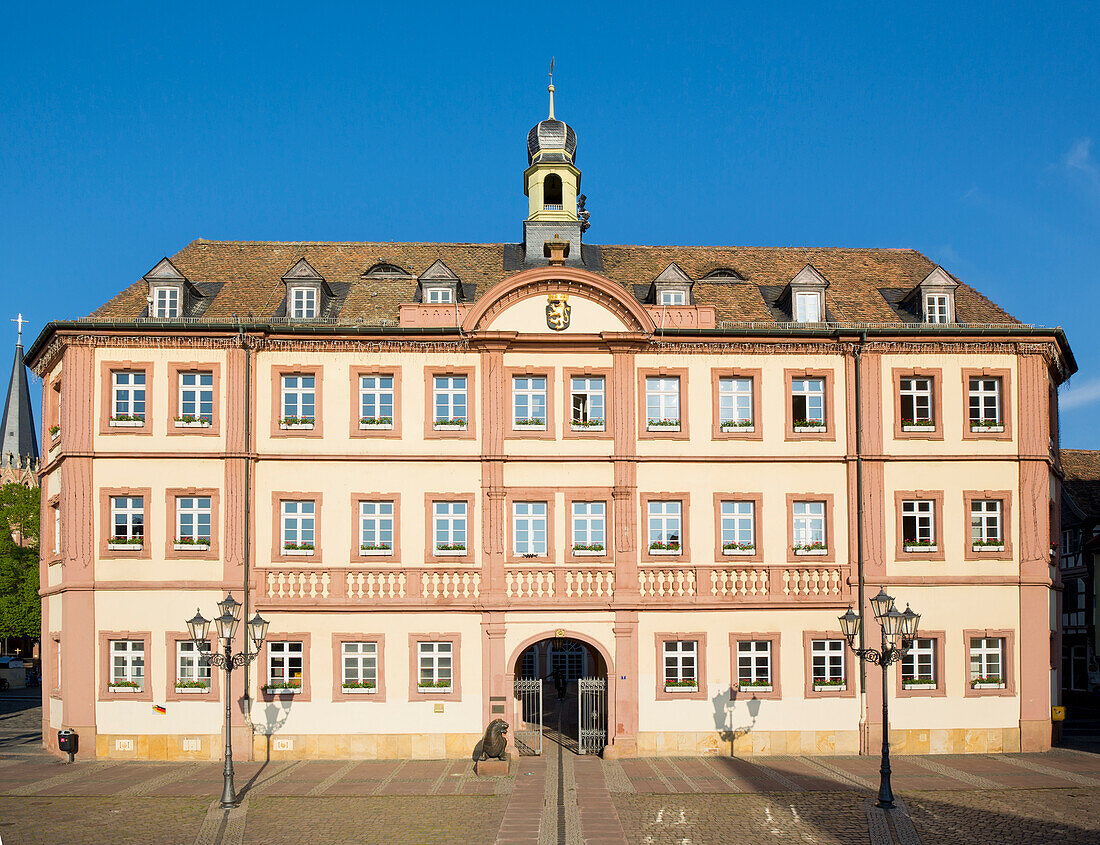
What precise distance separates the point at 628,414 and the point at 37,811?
57.2ft

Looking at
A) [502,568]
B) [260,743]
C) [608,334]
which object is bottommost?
[260,743]

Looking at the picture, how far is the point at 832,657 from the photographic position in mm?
30703

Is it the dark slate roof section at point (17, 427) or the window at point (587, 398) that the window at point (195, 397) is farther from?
the dark slate roof section at point (17, 427)

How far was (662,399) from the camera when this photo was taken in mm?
31500

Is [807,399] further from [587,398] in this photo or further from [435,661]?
[435,661]

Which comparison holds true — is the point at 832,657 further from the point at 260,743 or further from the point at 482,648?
the point at 260,743

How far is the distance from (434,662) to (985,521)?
16.1 m

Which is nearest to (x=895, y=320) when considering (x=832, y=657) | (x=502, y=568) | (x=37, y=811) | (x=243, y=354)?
(x=832, y=657)

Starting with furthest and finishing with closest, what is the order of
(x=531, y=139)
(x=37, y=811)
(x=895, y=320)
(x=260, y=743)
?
1. (x=531, y=139)
2. (x=895, y=320)
3. (x=260, y=743)
4. (x=37, y=811)

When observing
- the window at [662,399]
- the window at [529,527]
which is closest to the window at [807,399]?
the window at [662,399]

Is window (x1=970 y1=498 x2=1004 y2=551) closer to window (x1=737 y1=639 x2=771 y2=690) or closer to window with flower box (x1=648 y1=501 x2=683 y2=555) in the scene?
window (x1=737 y1=639 x2=771 y2=690)

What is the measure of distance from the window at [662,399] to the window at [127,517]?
47.4 feet

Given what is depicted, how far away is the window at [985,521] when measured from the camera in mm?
31172

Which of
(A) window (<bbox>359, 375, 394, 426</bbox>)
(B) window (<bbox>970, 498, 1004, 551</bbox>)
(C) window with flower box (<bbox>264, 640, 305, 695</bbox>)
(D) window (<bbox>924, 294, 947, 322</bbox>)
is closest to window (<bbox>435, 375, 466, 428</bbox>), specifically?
(A) window (<bbox>359, 375, 394, 426</bbox>)
